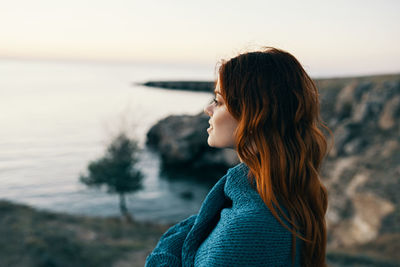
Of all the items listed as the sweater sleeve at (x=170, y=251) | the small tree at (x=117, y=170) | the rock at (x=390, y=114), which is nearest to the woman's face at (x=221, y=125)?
the sweater sleeve at (x=170, y=251)

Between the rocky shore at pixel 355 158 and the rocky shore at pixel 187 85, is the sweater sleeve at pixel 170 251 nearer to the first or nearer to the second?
the rocky shore at pixel 355 158

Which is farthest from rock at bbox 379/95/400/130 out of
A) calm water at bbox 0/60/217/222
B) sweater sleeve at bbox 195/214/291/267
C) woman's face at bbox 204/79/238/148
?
sweater sleeve at bbox 195/214/291/267

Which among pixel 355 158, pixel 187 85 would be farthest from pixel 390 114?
pixel 187 85

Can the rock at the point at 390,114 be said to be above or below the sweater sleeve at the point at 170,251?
below

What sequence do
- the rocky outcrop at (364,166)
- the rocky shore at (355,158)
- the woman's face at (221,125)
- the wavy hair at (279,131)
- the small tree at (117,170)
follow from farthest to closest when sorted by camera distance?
1. the small tree at (117,170)
2. the rocky outcrop at (364,166)
3. the rocky shore at (355,158)
4. the woman's face at (221,125)
5. the wavy hair at (279,131)

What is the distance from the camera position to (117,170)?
1861 centimetres

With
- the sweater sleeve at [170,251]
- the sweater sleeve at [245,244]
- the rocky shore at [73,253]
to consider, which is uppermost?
the sweater sleeve at [245,244]

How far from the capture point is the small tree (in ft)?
60.8

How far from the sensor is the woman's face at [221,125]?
152 centimetres

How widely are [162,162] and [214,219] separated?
31806mm

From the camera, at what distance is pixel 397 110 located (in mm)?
23938

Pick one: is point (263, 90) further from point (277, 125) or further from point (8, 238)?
point (8, 238)

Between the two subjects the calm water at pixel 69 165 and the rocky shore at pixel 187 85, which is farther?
the rocky shore at pixel 187 85

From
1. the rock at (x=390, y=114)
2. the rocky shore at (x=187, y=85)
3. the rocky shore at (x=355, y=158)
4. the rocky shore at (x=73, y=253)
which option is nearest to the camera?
the rocky shore at (x=73, y=253)
